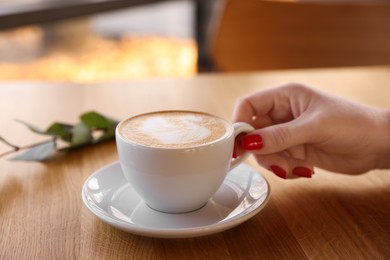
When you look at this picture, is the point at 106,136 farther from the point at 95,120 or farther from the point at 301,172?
the point at 301,172

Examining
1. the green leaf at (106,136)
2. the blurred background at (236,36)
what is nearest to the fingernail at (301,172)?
the green leaf at (106,136)

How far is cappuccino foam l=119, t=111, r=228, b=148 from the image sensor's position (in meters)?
0.60

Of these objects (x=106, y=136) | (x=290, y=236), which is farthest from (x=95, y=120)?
(x=290, y=236)

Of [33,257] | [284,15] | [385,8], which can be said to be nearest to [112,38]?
[284,15]

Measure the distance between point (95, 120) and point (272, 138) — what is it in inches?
12.8

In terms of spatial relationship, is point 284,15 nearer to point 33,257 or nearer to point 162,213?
point 162,213

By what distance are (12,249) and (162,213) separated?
170 millimetres

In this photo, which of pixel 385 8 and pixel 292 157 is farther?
pixel 385 8

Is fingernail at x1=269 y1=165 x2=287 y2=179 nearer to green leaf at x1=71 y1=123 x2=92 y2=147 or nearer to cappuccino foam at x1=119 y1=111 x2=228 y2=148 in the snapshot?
cappuccino foam at x1=119 y1=111 x2=228 y2=148

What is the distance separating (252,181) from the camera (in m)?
0.69

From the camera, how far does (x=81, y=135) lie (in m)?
0.84

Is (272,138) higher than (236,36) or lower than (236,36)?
higher

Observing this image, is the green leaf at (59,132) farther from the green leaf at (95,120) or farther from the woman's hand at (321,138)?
the woman's hand at (321,138)

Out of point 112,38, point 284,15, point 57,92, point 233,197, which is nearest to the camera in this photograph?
point 233,197
